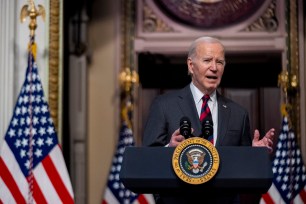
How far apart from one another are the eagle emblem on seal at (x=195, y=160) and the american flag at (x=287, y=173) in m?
3.30

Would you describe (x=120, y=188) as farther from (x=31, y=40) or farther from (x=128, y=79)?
(x=31, y=40)

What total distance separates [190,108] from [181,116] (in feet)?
0.30

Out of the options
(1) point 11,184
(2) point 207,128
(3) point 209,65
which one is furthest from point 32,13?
(2) point 207,128

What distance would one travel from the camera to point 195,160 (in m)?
3.76

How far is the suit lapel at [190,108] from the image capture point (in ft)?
13.4

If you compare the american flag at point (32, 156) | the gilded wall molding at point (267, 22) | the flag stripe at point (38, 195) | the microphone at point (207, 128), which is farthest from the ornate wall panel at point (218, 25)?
the microphone at point (207, 128)

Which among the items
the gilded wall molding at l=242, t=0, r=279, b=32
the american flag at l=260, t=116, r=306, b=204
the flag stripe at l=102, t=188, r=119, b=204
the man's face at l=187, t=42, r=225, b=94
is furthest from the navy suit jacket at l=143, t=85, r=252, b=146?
the gilded wall molding at l=242, t=0, r=279, b=32

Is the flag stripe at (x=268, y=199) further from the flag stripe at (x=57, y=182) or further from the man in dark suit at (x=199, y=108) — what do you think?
the man in dark suit at (x=199, y=108)

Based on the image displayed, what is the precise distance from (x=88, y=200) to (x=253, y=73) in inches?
79.2

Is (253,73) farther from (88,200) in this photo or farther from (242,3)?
(88,200)

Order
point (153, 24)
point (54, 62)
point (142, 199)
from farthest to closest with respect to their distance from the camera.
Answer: point (153, 24) → point (142, 199) → point (54, 62)

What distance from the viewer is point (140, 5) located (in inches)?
316

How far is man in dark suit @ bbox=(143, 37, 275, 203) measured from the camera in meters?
4.12

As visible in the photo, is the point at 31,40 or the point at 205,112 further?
the point at 31,40
